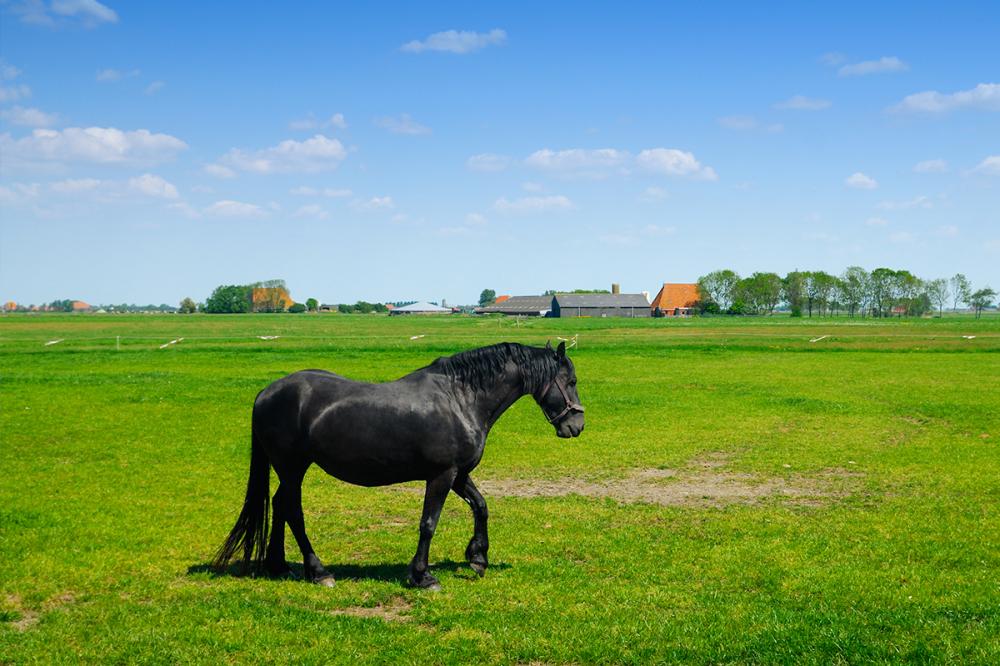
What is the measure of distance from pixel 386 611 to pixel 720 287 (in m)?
182

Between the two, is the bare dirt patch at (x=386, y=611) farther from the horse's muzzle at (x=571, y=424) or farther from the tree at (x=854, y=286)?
the tree at (x=854, y=286)

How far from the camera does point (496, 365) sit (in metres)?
8.93

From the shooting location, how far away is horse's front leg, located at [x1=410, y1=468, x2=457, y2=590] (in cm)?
850

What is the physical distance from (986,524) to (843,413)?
12702mm

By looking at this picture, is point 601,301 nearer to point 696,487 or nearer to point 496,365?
point 696,487

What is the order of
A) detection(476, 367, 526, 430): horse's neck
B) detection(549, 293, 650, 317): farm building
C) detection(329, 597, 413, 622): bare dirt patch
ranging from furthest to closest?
detection(549, 293, 650, 317): farm building, detection(476, 367, 526, 430): horse's neck, detection(329, 597, 413, 622): bare dirt patch

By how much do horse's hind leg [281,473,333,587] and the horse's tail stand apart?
32 centimetres

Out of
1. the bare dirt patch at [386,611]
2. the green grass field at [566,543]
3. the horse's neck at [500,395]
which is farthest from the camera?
the horse's neck at [500,395]

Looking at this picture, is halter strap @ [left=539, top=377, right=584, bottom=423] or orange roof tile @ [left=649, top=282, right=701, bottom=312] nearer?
halter strap @ [left=539, top=377, right=584, bottom=423]

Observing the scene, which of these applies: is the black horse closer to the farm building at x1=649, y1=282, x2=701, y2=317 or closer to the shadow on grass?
the shadow on grass

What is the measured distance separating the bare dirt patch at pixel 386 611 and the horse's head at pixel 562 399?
105 inches

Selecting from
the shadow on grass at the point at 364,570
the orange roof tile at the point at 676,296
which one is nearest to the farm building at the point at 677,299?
the orange roof tile at the point at 676,296

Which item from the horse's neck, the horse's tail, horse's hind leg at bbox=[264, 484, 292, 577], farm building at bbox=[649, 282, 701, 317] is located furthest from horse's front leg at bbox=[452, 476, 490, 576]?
farm building at bbox=[649, 282, 701, 317]

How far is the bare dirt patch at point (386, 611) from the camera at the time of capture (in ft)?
25.5
